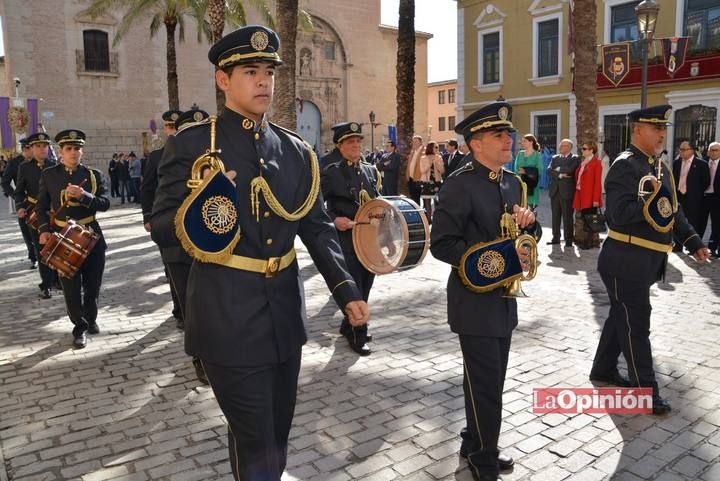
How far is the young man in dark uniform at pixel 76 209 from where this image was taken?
6949 millimetres

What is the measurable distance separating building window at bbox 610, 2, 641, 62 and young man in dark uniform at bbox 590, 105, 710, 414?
22.1 meters

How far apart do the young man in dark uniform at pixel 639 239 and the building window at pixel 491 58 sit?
1052 inches

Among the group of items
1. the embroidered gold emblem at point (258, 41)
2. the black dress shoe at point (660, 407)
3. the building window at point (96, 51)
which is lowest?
the black dress shoe at point (660, 407)

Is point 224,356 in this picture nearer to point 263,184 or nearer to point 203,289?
point 203,289

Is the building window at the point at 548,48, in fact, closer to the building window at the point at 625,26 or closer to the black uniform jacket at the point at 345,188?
the building window at the point at 625,26

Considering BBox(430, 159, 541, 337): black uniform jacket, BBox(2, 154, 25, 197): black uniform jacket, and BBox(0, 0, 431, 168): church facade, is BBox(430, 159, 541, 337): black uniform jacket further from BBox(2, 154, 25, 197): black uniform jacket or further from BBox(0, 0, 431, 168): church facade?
BBox(0, 0, 431, 168): church facade

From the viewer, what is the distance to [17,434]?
466cm

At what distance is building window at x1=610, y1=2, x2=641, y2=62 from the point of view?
24547 millimetres

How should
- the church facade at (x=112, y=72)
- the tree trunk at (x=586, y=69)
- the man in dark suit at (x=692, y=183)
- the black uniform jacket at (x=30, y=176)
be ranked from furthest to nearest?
the church facade at (x=112, y=72) → the tree trunk at (x=586, y=69) → the man in dark suit at (x=692, y=183) → the black uniform jacket at (x=30, y=176)

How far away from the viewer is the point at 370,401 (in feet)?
16.8

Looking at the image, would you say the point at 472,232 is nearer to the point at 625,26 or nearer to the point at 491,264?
the point at 491,264

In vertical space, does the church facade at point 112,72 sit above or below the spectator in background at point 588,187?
above

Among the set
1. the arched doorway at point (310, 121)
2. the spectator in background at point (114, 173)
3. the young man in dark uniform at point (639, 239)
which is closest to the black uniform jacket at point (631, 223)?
the young man in dark uniform at point (639, 239)

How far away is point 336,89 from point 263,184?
41735mm
